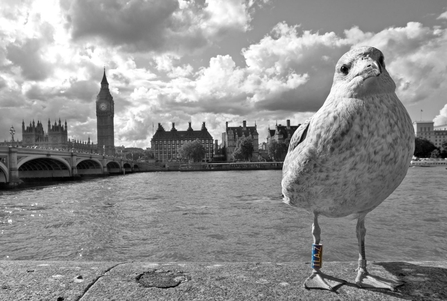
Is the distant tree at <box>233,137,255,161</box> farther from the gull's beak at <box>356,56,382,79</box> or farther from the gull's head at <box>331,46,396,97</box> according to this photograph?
the gull's beak at <box>356,56,382,79</box>

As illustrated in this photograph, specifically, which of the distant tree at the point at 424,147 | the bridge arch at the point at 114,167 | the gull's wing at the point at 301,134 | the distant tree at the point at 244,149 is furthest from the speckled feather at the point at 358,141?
the distant tree at the point at 424,147

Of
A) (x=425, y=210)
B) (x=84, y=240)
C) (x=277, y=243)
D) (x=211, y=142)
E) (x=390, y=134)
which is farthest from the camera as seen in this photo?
(x=211, y=142)

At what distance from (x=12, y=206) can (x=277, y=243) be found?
15.7 metres

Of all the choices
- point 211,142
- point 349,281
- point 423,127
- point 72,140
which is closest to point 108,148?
point 72,140

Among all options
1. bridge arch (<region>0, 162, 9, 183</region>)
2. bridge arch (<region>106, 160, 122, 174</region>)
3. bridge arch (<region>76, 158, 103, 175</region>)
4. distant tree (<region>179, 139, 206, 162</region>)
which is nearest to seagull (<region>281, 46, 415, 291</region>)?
bridge arch (<region>0, 162, 9, 183</region>)

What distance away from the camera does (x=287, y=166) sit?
9.20ft

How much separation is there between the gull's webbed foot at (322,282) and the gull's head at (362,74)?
139 centimetres

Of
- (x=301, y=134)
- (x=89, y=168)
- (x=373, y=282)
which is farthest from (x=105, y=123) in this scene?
(x=373, y=282)

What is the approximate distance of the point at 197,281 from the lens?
266cm

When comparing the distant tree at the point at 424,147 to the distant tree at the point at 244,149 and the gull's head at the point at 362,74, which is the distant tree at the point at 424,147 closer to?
the distant tree at the point at 244,149

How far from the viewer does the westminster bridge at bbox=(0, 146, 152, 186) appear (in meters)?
34.0

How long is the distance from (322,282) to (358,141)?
1110 millimetres

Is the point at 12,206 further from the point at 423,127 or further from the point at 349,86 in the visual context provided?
the point at 423,127

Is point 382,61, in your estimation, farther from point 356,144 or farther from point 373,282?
point 373,282
